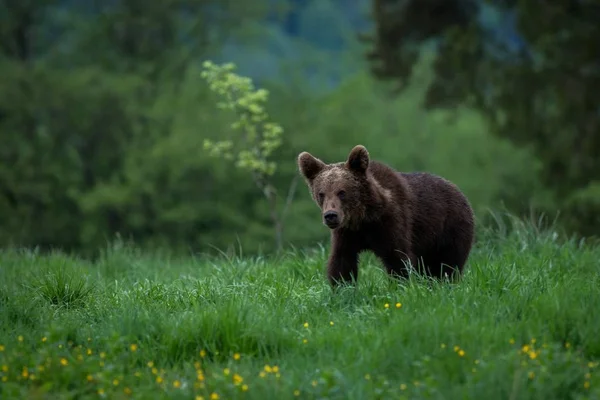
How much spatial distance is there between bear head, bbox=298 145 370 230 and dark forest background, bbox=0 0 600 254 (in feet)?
33.6

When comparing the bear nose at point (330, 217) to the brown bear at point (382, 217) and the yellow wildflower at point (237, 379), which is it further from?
the yellow wildflower at point (237, 379)

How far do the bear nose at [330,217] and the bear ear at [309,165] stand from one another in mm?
749

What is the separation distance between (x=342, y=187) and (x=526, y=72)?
10785mm

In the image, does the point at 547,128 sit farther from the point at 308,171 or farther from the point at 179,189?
the point at 179,189

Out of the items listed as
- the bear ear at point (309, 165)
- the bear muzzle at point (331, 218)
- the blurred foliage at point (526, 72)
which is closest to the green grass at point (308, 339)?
the bear muzzle at point (331, 218)

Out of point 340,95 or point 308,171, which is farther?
point 340,95

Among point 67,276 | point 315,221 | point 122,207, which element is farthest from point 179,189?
point 67,276

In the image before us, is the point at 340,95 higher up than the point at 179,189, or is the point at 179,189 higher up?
the point at 340,95

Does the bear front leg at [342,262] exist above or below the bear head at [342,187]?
below

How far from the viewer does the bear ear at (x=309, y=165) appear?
285 inches

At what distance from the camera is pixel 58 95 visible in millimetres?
27953

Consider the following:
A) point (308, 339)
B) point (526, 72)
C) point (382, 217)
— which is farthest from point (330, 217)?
point (526, 72)

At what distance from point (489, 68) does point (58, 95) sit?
16.0 m

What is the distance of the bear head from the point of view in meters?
6.74
